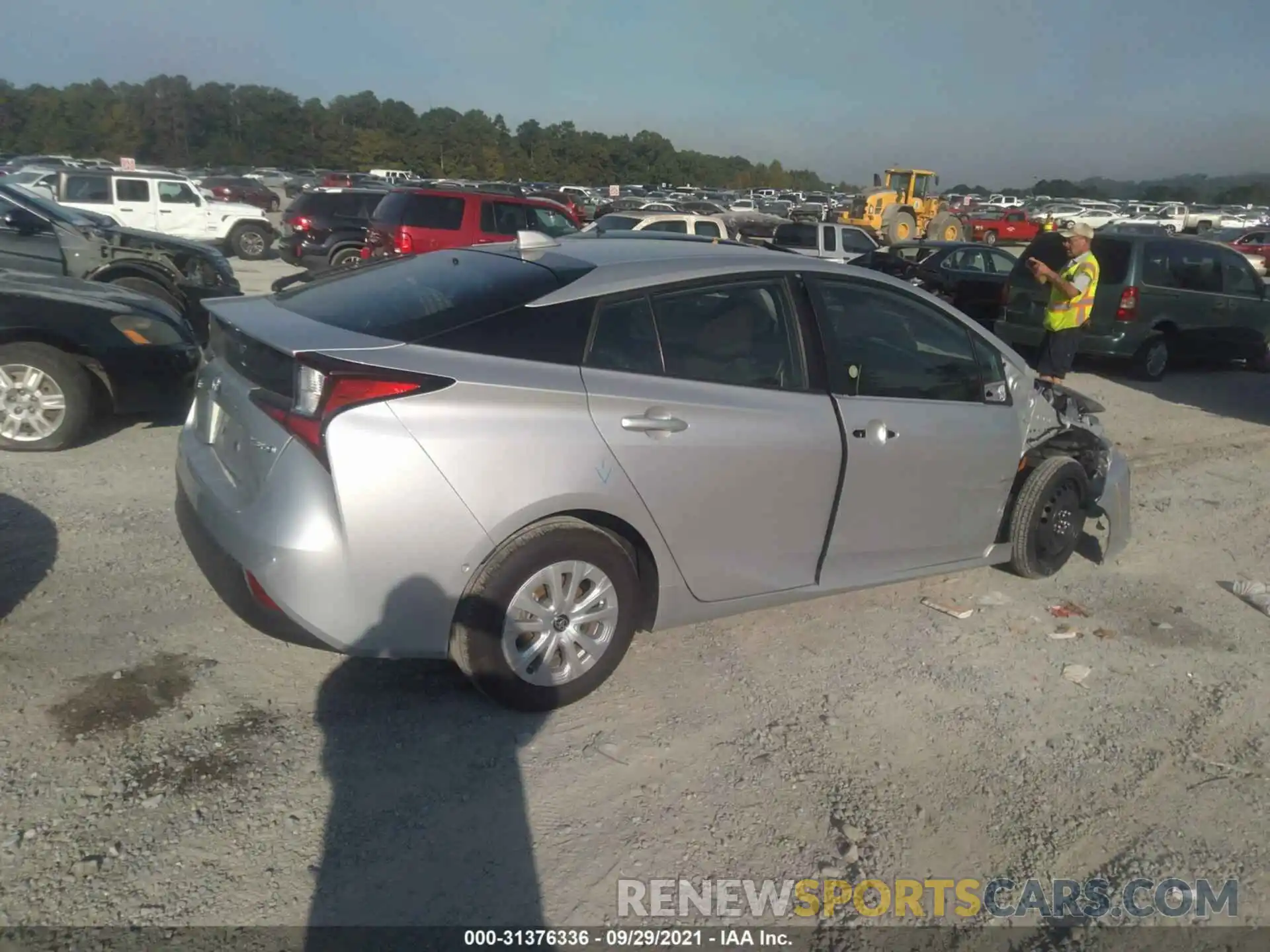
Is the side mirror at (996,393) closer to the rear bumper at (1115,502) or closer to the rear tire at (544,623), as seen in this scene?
the rear bumper at (1115,502)

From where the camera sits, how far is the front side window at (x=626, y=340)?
11.4 feet

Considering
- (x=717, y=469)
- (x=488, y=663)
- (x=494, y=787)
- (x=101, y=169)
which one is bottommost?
(x=494, y=787)

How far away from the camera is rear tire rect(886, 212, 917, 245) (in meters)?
30.7

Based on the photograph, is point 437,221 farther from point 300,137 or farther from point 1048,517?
point 300,137

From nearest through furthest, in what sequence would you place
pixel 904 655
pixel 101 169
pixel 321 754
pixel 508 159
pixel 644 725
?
pixel 321 754 → pixel 644 725 → pixel 904 655 → pixel 101 169 → pixel 508 159

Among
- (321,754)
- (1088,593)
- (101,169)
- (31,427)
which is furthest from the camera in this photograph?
(101,169)

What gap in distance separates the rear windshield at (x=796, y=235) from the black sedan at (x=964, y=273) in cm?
256

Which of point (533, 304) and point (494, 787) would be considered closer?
point (494, 787)

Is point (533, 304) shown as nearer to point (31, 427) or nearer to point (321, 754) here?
point (321, 754)

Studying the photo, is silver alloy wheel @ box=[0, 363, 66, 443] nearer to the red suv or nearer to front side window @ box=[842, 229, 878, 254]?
the red suv

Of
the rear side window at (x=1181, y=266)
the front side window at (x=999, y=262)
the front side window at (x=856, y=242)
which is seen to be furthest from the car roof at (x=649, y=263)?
the front side window at (x=856, y=242)

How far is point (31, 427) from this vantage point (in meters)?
6.01

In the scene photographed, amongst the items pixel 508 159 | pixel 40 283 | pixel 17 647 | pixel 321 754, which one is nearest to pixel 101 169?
pixel 40 283

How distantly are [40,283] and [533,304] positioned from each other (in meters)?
4.61
